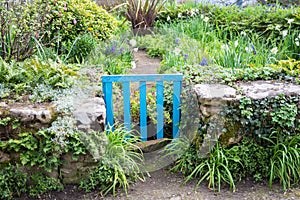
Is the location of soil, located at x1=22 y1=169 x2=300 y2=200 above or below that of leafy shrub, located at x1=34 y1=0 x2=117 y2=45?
below

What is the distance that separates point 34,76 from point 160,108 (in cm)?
116

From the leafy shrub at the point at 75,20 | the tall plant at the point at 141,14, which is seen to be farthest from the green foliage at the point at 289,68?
the tall plant at the point at 141,14

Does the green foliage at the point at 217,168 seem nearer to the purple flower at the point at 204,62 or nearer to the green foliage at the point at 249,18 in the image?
the purple flower at the point at 204,62

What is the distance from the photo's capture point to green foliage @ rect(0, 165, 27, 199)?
10.4 feet

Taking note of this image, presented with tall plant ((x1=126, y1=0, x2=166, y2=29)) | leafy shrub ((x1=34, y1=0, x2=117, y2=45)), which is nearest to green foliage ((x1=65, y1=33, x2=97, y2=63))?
leafy shrub ((x1=34, y1=0, x2=117, y2=45))

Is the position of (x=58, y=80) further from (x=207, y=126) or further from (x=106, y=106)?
(x=207, y=126)

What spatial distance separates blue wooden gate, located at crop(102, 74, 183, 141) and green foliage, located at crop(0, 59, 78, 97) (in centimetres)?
35

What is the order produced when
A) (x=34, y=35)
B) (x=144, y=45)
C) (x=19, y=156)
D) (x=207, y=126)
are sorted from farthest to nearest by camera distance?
(x=144, y=45)
(x=34, y=35)
(x=207, y=126)
(x=19, y=156)

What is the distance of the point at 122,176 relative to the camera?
3.31m

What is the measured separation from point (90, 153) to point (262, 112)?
1442 millimetres

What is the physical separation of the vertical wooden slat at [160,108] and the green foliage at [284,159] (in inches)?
38.4

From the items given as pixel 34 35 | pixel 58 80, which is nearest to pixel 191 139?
pixel 58 80

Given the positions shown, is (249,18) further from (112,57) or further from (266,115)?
(266,115)

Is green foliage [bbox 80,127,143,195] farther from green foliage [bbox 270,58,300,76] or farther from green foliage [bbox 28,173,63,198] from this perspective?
green foliage [bbox 270,58,300,76]
